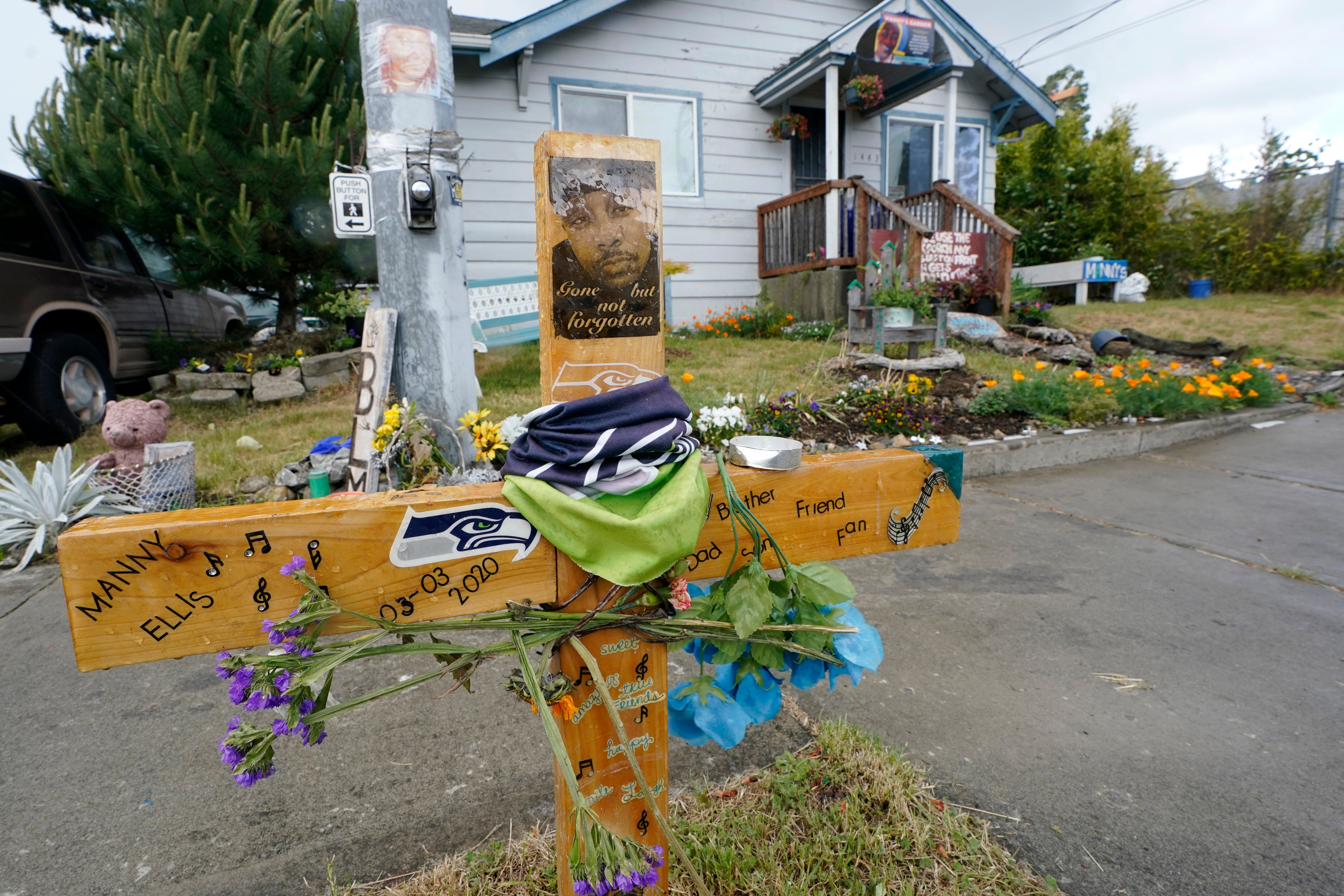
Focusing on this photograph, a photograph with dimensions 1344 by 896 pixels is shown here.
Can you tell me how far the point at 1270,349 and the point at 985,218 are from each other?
3786 millimetres

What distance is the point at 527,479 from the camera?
1.17m

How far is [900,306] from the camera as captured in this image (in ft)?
24.1

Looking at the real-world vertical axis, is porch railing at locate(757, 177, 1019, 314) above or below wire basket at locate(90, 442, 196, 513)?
above

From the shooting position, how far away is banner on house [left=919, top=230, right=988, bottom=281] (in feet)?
31.6

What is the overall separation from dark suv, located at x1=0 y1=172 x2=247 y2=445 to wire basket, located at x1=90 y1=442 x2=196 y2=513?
2075 mm

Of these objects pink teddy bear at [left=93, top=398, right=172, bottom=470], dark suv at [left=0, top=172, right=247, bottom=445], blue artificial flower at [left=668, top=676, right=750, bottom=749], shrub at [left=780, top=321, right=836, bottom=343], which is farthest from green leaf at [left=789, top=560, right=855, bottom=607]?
shrub at [left=780, top=321, right=836, bottom=343]

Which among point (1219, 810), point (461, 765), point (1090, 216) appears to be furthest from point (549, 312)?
point (1090, 216)

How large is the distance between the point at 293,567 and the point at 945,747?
198 cm

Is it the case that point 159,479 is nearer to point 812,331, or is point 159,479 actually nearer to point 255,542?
point 255,542

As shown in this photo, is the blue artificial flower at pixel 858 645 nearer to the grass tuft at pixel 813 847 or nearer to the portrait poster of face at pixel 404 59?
the grass tuft at pixel 813 847

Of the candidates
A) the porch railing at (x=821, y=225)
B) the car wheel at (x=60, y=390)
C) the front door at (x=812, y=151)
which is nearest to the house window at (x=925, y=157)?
the front door at (x=812, y=151)

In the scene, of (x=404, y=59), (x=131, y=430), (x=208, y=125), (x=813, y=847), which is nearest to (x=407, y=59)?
(x=404, y=59)

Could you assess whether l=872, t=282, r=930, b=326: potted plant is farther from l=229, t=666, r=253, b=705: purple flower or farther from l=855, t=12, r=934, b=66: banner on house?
l=229, t=666, r=253, b=705: purple flower

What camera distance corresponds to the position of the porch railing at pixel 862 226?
909cm
